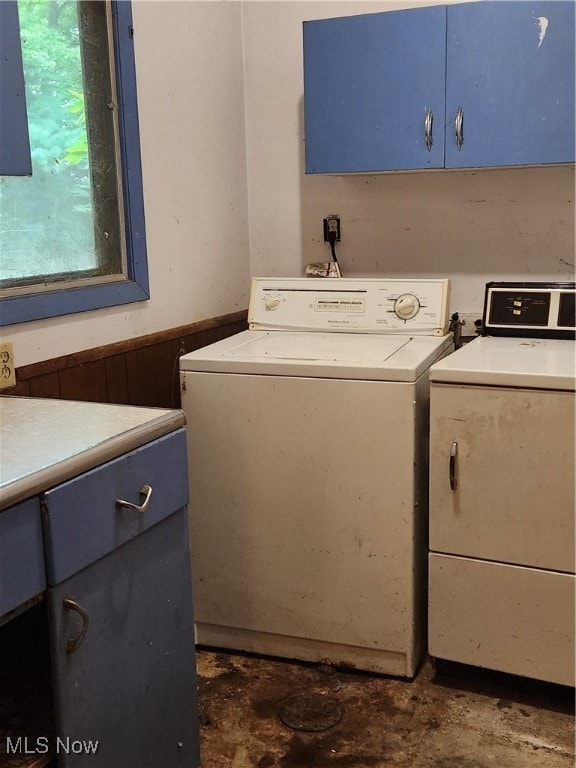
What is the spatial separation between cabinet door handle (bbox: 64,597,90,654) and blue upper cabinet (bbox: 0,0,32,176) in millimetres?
810

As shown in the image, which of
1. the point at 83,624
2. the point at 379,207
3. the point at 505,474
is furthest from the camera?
the point at 379,207

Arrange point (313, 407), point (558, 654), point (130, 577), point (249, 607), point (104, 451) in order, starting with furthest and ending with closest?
point (249, 607) → point (313, 407) → point (558, 654) → point (130, 577) → point (104, 451)

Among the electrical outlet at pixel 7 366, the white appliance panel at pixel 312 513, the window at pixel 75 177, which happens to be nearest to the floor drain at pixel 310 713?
the white appliance panel at pixel 312 513

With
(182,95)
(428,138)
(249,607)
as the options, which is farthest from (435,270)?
(249,607)

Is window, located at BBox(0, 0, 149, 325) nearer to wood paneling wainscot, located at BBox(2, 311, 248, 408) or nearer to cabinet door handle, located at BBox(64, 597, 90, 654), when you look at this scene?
wood paneling wainscot, located at BBox(2, 311, 248, 408)

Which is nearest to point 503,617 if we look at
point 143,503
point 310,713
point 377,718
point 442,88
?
point 377,718

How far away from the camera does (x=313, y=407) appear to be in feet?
6.81

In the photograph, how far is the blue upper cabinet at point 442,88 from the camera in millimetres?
2131

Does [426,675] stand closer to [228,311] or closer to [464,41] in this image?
[228,311]

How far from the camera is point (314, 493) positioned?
2.12 metres

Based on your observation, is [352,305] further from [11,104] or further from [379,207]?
[11,104]

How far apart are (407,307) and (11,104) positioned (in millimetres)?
1315

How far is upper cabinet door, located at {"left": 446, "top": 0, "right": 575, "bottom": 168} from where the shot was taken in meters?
2.11

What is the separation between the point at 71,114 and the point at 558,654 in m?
1.89
